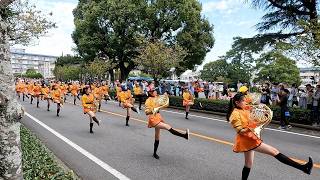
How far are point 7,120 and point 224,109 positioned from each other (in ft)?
55.1

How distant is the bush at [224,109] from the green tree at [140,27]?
59.0 feet

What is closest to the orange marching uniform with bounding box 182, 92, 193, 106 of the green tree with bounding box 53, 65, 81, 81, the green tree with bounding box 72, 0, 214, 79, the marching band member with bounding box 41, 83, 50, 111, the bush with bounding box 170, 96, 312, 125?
the bush with bounding box 170, 96, 312, 125

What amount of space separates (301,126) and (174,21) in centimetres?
2917

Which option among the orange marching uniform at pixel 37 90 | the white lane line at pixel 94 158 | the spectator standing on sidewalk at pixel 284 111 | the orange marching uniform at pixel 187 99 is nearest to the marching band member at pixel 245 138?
the white lane line at pixel 94 158

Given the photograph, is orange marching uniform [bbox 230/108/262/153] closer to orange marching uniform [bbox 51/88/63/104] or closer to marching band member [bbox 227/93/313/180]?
marching band member [bbox 227/93/313/180]

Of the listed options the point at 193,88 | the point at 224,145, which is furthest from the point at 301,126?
the point at 193,88

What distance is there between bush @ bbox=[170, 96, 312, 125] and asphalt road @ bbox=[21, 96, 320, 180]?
1.01m

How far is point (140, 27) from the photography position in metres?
42.9

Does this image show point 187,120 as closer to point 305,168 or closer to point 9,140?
point 305,168

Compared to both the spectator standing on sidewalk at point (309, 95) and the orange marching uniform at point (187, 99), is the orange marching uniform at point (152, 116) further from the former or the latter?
the spectator standing on sidewalk at point (309, 95)

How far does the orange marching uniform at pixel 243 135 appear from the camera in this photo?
20.6 ft

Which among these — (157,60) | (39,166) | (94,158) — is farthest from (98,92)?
(39,166)

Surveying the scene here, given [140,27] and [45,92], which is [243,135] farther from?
[140,27]

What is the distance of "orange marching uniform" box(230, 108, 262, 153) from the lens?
629cm
